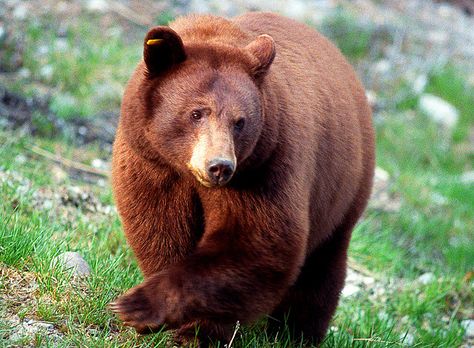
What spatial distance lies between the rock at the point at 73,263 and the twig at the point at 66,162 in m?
2.52

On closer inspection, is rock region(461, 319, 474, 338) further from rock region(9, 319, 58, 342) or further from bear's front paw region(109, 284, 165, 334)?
rock region(9, 319, 58, 342)

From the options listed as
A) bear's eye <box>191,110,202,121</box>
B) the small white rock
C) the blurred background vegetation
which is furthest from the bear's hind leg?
the small white rock

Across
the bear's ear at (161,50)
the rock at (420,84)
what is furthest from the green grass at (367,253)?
the bear's ear at (161,50)

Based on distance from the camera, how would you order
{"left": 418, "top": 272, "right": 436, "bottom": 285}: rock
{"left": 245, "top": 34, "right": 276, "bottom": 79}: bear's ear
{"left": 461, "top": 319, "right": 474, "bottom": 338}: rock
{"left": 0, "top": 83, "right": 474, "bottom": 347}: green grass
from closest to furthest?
{"left": 245, "top": 34, "right": 276, "bottom": 79}: bear's ear → {"left": 0, "top": 83, "right": 474, "bottom": 347}: green grass → {"left": 461, "top": 319, "right": 474, "bottom": 338}: rock → {"left": 418, "top": 272, "right": 436, "bottom": 285}: rock

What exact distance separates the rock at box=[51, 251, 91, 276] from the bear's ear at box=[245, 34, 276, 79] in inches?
58.2

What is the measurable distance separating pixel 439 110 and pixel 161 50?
27.9ft

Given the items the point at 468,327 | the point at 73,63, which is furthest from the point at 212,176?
the point at 73,63

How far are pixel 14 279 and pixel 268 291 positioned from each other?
4.48ft

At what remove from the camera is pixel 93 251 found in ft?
18.5

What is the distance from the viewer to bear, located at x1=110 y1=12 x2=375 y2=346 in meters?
4.36

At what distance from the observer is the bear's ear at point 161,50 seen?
4.30m

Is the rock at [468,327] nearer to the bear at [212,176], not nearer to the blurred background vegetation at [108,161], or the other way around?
the blurred background vegetation at [108,161]

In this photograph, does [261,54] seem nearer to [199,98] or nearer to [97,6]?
[199,98]

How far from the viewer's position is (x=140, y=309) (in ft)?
14.3
